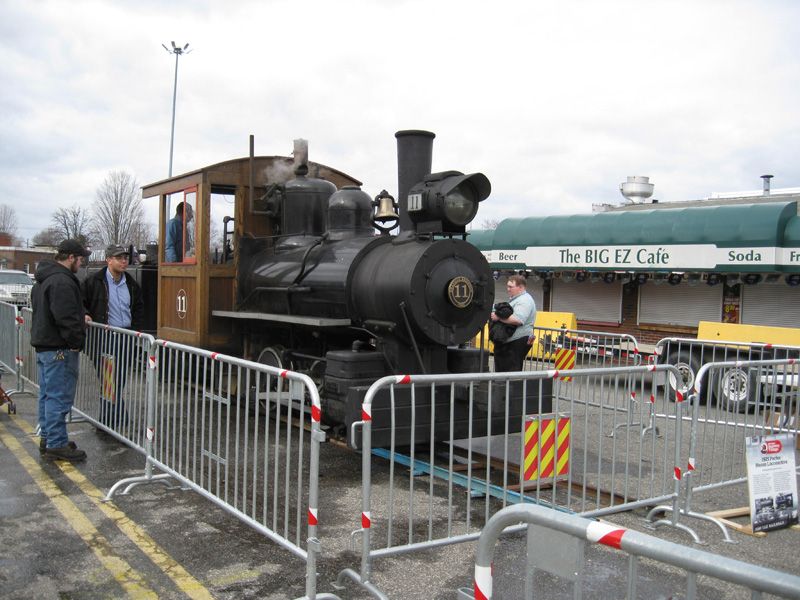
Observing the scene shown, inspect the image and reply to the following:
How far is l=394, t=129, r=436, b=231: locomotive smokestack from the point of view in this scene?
6.54 meters

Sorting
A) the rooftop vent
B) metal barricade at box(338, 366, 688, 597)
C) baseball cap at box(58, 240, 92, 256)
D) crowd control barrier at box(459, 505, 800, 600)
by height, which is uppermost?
the rooftop vent

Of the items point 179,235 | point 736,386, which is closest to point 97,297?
point 179,235

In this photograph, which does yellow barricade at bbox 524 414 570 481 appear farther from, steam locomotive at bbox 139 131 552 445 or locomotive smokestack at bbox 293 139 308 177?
locomotive smokestack at bbox 293 139 308 177

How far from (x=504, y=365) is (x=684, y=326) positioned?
21.6 feet

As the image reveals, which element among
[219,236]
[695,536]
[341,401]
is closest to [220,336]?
[219,236]

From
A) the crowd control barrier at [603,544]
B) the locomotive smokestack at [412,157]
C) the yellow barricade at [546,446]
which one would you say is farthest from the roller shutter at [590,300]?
the crowd control barrier at [603,544]

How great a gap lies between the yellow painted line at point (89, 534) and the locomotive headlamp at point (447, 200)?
3585 millimetres

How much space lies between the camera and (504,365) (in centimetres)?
820

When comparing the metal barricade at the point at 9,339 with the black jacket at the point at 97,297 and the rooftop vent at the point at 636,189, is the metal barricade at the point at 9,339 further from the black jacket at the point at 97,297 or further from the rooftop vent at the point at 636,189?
the rooftop vent at the point at 636,189

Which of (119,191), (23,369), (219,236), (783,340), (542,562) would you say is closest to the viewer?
(542,562)

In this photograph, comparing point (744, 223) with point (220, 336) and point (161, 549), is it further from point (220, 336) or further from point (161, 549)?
point (161, 549)

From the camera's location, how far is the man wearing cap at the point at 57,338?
6.23m

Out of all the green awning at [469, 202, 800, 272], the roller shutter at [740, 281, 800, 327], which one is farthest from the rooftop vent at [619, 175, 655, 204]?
the roller shutter at [740, 281, 800, 327]

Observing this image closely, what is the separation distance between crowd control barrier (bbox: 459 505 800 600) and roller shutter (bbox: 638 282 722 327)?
456 inches
